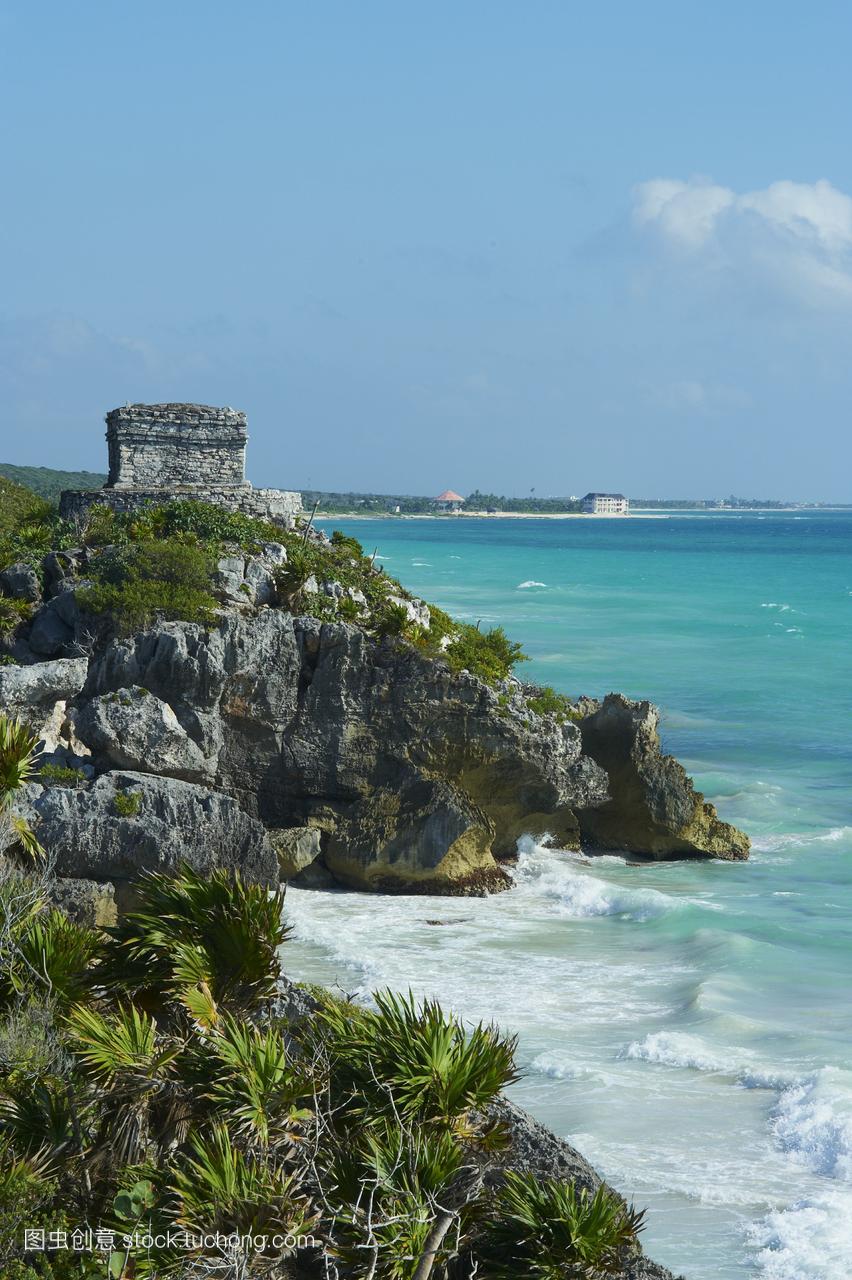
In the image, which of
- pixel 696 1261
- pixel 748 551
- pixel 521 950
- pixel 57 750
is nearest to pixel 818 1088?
pixel 696 1261

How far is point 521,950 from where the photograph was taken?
17688mm

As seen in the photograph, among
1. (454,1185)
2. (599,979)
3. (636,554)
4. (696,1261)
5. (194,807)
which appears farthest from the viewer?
(636,554)

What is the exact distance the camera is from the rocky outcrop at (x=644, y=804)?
22.6m

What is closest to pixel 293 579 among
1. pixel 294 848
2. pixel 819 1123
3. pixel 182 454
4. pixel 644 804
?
pixel 294 848

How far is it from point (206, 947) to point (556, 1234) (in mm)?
2849

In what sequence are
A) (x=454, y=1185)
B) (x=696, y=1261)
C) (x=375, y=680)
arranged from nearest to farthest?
(x=454, y=1185), (x=696, y=1261), (x=375, y=680)

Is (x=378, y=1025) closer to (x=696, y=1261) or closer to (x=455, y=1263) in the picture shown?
(x=455, y=1263)

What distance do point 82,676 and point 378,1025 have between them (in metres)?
13.7

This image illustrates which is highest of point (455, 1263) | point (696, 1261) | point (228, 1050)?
point (228, 1050)

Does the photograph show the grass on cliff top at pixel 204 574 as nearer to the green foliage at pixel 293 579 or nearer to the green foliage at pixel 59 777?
the green foliage at pixel 293 579

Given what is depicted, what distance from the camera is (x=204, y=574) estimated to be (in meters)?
21.7

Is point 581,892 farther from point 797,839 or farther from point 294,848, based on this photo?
point 797,839

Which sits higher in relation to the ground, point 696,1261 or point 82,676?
point 82,676

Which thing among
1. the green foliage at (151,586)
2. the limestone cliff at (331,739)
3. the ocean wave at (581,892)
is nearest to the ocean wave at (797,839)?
the limestone cliff at (331,739)
